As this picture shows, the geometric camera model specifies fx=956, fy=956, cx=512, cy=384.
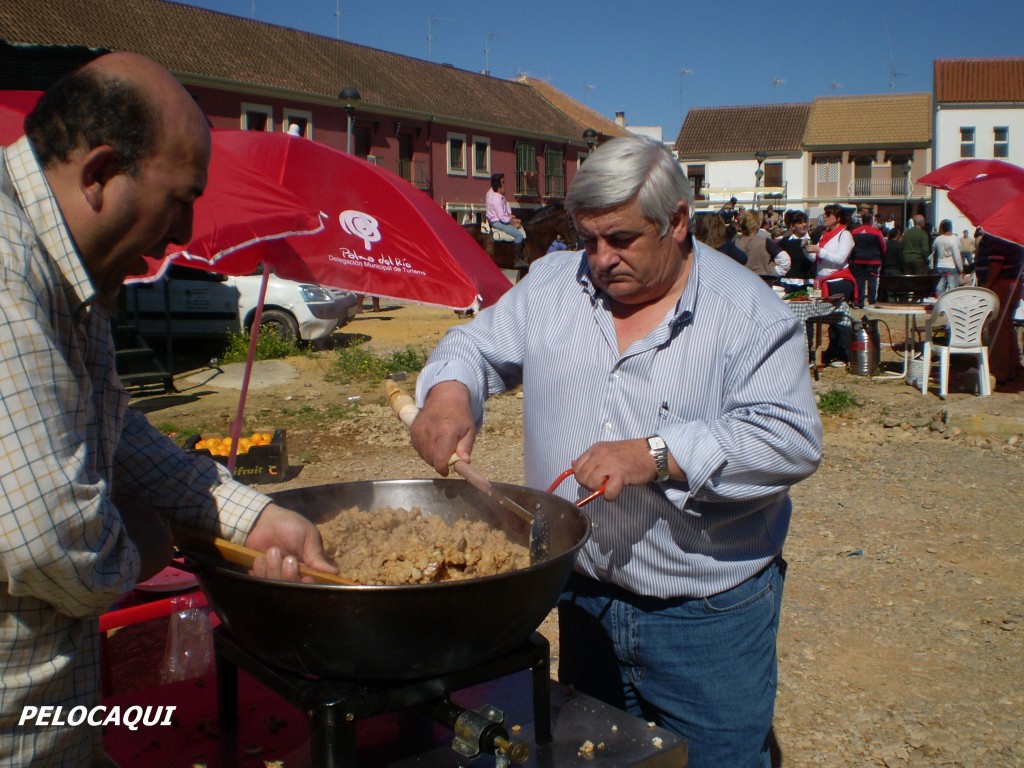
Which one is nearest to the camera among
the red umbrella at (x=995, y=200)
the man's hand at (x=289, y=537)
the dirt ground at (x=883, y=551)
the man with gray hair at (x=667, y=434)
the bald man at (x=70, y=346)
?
the bald man at (x=70, y=346)

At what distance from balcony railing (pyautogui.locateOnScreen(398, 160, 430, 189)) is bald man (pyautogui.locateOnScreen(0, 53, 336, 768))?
33.3 meters

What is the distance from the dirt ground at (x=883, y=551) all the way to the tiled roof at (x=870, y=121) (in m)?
48.1

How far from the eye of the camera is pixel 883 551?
604cm

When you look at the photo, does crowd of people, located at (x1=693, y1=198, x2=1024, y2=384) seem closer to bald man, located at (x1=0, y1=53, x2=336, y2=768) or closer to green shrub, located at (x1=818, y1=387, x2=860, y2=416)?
green shrub, located at (x1=818, y1=387, x2=860, y2=416)

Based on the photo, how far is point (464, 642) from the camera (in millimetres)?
1645

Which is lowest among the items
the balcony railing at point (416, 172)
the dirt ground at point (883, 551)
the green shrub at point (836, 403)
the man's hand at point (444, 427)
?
the dirt ground at point (883, 551)

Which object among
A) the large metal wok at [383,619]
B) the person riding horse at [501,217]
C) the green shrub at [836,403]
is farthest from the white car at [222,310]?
the large metal wok at [383,619]

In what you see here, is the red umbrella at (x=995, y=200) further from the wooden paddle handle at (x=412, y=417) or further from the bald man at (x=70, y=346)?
the bald man at (x=70, y=346)

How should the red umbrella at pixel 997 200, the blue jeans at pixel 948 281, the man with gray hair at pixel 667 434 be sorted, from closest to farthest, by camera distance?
the man with gray hair at pixel 667 434 < the red umbrella at pixel 997 200 < the blue jeans at pixel 948 281

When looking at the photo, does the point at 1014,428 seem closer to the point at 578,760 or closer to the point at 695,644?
the point at 695,644

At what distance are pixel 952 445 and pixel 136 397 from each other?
892 centimetres

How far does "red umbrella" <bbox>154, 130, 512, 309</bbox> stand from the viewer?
4776 mm

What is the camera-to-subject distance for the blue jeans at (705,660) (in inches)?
92.2

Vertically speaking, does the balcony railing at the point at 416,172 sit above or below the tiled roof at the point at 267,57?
below
